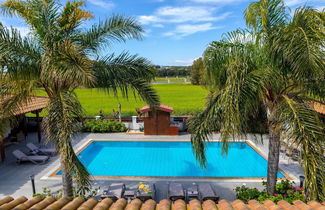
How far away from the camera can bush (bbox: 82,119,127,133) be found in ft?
59.2

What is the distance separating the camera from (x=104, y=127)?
18047mm

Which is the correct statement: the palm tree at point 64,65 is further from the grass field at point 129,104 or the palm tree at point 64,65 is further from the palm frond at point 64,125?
the grass field at point 129,104

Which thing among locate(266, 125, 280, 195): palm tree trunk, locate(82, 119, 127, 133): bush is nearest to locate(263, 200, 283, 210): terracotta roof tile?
locate(266, 125, 280, 195): palm tree trunk

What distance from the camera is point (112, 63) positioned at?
6.32 m

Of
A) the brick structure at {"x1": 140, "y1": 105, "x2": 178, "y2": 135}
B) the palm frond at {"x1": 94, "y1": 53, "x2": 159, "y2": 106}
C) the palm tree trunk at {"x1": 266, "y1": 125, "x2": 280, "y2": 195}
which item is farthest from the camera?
the brick structure at {"x1": 140, "y1": 105, "x2": 178, "y2": 135}

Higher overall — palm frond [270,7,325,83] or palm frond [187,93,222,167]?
palm frond [270,7,325,83]

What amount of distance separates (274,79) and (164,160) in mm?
9075

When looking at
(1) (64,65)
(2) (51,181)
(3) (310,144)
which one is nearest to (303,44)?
(3) (310,144)

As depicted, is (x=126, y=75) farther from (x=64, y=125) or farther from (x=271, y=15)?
(x=271, y=15)

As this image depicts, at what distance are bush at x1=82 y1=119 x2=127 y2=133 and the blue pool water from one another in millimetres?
2235

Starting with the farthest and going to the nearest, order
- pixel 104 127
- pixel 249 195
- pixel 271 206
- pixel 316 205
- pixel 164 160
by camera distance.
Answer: pixel 104 127 < pixel 164 160 < pixel 249 195 < pixel 271 206 < pixel 316 205

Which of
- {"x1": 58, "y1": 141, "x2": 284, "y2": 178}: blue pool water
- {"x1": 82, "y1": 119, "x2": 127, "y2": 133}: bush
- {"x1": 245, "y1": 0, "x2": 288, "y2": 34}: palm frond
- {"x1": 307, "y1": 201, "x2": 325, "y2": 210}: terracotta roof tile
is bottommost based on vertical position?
{"x1": 58, "y1": 141, "x2": 284, "y2": 178}: blue pool water

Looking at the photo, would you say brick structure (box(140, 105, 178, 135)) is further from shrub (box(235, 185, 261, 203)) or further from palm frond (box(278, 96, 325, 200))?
palm frond (box(278, 96, 325, 200))

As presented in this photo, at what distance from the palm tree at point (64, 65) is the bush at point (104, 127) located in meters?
11.6
